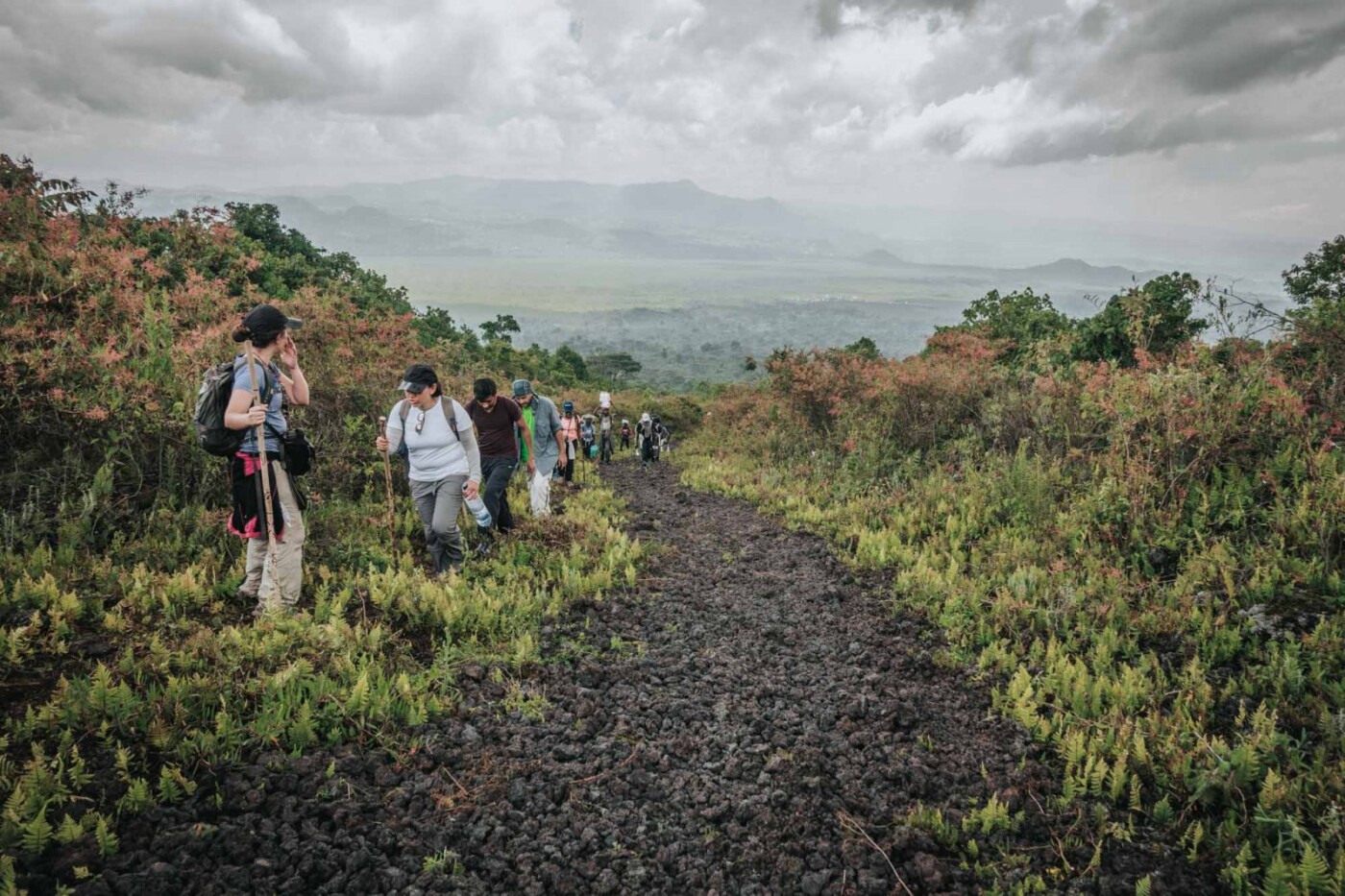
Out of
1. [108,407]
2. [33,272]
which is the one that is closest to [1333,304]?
[108,407]

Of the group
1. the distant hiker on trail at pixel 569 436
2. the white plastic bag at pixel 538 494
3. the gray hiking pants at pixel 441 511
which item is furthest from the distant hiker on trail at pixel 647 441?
the gray hiking pants at pixel 441 511

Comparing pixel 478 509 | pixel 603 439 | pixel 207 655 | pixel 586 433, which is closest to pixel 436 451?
pixel 478 509

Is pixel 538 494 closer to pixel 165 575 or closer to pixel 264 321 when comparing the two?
pixel 165 575

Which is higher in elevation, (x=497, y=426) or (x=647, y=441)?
(x=497, y=426)

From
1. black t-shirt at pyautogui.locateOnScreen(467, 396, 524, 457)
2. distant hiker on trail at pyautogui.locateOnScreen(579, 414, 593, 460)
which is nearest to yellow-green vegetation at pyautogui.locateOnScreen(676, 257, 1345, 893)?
black t-shirt at pyautogui.locateOnScreen(467, 396, 524, 457)

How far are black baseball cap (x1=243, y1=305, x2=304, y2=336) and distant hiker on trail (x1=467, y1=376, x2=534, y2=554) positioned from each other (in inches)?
115

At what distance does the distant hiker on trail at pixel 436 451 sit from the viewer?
248 inches

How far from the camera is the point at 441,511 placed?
21.0 feet

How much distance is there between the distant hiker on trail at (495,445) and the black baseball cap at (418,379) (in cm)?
158

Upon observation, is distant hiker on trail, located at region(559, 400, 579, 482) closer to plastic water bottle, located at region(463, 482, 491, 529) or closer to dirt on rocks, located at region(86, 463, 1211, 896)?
plastic water bottle, located at region(463, 482, 491, 529)

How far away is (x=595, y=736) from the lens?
169 inches

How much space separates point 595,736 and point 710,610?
2572 millimetres

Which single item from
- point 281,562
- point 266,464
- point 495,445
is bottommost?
point 281,562

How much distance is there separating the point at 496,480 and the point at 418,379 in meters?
2.04
